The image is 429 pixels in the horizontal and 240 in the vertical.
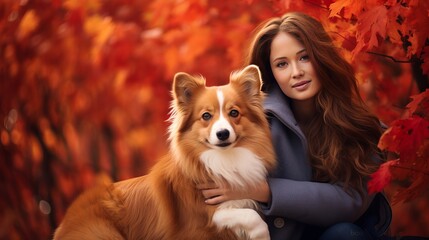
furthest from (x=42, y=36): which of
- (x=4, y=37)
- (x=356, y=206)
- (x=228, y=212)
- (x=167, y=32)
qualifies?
(x=356, y=206)

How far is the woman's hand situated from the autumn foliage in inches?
61.4

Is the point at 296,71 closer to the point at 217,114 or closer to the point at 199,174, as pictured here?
the point at 217,114

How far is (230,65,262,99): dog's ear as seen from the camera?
3422mm

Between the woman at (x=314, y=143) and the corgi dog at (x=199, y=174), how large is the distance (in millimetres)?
98

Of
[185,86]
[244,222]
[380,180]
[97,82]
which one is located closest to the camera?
[380,180]

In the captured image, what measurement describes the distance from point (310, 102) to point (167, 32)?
2213 mm

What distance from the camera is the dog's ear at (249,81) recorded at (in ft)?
11.2

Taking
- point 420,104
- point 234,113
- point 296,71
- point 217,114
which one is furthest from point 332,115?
point 217,114

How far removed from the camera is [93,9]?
5602 millimetres

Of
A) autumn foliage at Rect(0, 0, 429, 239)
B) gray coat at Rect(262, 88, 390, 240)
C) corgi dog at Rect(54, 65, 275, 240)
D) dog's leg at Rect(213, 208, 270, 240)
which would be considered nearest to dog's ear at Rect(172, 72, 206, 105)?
corgi dog at Rect(54, 65, 275, 240)

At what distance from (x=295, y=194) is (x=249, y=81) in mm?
745

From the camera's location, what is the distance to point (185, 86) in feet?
11.2

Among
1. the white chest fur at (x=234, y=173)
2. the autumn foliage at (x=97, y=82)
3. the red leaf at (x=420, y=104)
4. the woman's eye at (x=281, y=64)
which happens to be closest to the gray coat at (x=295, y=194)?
the white chest fur at (x=234, y=173)

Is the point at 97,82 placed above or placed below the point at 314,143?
above
